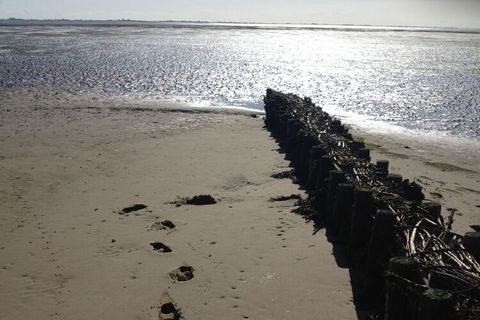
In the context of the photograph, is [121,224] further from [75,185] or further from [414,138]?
[414,138]

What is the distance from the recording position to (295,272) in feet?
24.9

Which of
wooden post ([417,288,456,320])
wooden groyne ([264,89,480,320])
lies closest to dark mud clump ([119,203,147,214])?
wooden groyne ([264,89,480,320])

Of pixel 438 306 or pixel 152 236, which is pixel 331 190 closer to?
pixel 152 236

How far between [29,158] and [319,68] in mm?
33963

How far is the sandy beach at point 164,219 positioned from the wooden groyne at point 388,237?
0.43 m

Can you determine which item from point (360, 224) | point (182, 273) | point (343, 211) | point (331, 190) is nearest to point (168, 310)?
point (182, 273)

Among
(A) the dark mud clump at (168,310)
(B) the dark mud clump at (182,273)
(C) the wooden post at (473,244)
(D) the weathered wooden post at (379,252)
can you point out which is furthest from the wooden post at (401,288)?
(B) the dark mud clump at (182,273)

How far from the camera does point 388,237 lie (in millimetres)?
6582

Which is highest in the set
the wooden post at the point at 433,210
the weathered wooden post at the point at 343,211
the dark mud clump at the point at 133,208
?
the wooden post at the point at 433,210

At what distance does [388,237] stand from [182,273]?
312 cm

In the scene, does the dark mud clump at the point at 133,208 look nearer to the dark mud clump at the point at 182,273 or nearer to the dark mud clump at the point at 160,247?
the dark mud clump at the point at 160,247

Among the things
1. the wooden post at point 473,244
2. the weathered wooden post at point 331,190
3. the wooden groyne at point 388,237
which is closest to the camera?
the wooden groyne at point 388,237

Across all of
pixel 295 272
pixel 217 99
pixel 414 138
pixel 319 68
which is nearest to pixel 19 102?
pixel 217 99

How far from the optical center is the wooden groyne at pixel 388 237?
4977 millimetres
